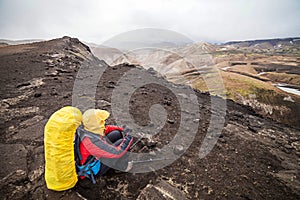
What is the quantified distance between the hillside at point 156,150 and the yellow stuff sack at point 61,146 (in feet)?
1.23

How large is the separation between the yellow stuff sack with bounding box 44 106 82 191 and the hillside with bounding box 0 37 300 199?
1.23 ft

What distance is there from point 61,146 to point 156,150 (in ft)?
8.79

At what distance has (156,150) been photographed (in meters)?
5.07

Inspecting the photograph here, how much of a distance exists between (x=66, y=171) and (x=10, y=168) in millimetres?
1781

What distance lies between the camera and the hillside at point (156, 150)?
374cm

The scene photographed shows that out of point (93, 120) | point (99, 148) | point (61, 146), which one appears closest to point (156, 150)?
point (99, 148)

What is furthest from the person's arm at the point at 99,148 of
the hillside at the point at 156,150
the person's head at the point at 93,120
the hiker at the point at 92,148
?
the hillside at the point at 156,150

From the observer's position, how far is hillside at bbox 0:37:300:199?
3.74 meters

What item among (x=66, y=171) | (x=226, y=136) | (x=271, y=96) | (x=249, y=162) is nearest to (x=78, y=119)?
(x=66, y=171)

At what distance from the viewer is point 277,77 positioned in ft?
187

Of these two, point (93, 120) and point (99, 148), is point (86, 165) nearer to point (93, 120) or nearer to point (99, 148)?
point (99, 148)

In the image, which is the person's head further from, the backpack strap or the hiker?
the backpack strap

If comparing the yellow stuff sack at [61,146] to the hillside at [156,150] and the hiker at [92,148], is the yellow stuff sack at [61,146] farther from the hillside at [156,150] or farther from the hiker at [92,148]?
the hillside at [156,150]

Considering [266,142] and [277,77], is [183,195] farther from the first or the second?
[277,77]
